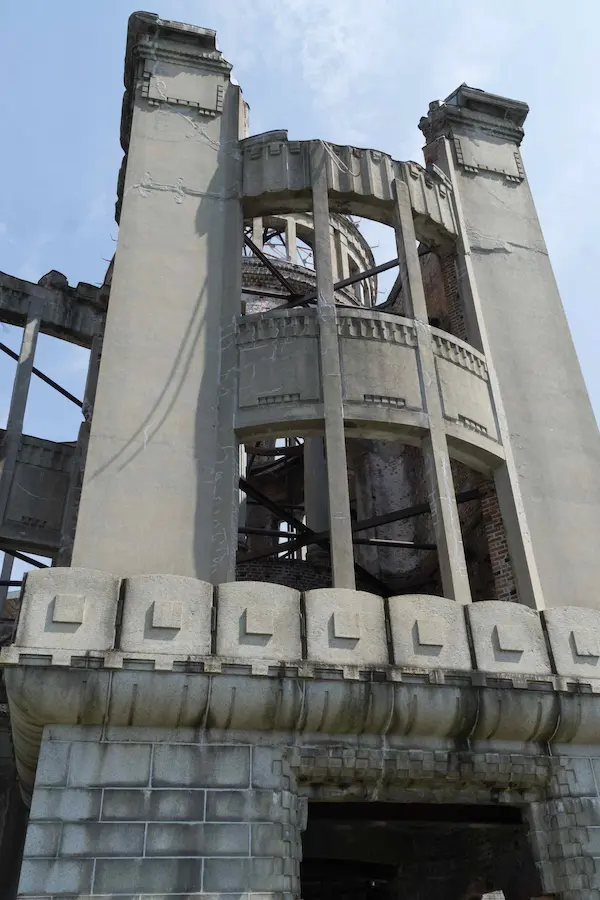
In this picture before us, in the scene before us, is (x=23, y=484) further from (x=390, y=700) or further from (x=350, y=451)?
(x=390, y=700)

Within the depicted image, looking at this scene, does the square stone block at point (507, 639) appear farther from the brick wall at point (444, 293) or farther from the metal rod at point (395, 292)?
the metal rod at point (395, 292)

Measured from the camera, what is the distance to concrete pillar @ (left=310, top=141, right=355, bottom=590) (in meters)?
9.82

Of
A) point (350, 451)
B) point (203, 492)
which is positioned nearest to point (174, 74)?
point (203, 492)

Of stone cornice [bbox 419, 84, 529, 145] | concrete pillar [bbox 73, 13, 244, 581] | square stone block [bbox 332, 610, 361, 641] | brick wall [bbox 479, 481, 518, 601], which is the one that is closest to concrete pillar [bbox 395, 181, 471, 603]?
brick wall [bbox 479, 481, 518, 601]

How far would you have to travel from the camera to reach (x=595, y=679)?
28.7ft

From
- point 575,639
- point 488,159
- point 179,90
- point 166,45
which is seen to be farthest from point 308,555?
point 166,45

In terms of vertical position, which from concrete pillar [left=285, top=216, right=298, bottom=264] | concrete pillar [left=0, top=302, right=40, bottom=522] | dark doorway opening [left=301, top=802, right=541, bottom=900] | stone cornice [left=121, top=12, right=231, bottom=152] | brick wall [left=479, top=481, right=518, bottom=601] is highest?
concrete pillar [left=285, top=216, right=298, bottom=264]

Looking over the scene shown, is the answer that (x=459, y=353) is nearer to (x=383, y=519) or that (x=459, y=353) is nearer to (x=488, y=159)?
(x=383, y=519)

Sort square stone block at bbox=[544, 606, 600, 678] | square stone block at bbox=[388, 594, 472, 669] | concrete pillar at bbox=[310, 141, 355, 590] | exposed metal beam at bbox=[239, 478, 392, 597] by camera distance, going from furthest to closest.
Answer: exposed metal beam at bbox=[239, 478, 392, 597]
concrete pillar at bbox=[310, 141, 355, 590]
square stone block at bbox=[544, 606, 600, 678]
square stone block at bbox=[388, 594, 472, 669]

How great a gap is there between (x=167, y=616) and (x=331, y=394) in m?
4.46

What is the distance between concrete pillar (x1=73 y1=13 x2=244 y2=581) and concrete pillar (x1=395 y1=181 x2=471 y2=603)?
2.86 m

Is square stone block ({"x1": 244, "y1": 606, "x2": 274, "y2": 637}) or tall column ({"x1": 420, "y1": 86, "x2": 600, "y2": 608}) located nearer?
square stone block ({"x1": 244, "y1": 606, "x2": 274, "y2": 637})

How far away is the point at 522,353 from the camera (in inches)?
520

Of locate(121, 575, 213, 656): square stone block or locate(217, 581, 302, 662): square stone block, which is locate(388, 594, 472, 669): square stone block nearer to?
locate(217, 581, 302, 662): square stone block
